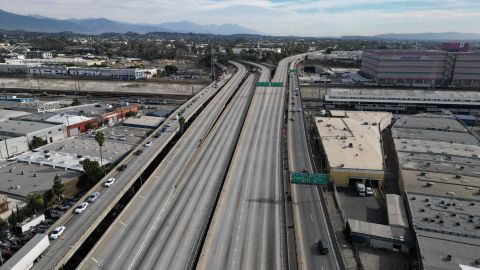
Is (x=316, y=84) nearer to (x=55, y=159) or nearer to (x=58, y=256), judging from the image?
(x=55, y=159)

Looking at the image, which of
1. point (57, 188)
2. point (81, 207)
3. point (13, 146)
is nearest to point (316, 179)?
point (81, 207)

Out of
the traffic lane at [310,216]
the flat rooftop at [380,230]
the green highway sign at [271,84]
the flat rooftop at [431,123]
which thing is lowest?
the flat rooftop at [380,230]

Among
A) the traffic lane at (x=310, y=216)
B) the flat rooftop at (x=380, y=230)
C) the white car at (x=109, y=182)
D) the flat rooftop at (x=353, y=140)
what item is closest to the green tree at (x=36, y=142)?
the white car at (x=109, y=182)

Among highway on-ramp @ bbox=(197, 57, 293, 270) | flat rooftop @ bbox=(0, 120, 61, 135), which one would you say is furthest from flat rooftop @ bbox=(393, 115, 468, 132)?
flat rooftop @ bbox=(0, 120, 61, 135)

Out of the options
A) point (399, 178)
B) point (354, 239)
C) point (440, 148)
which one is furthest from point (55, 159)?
point (440, 148)

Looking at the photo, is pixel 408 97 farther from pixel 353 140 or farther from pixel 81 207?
pixel 81 207

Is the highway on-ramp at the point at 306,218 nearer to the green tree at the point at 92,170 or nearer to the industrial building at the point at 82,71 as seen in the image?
the green tree at the point at 92,170
